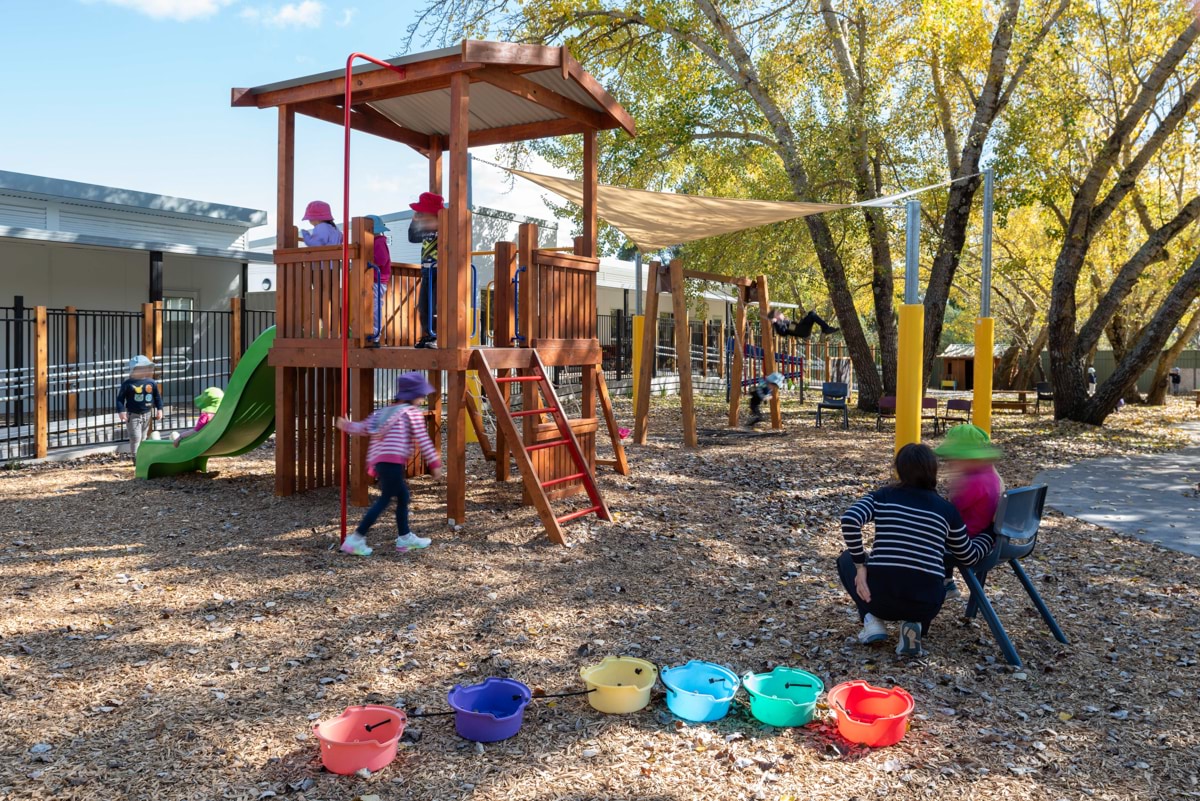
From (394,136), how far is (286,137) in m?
1.67

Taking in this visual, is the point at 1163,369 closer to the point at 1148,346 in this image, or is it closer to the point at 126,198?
the point at 1148,346

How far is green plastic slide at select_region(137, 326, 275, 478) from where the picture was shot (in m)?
8.59

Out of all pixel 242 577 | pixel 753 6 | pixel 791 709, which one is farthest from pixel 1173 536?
pixel 753 6

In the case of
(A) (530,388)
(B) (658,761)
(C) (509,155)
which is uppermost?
(C) (509,155)

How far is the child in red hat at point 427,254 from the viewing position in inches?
300

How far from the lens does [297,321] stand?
795 centimetres

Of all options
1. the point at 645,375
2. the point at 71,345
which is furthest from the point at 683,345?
the point at 71,345

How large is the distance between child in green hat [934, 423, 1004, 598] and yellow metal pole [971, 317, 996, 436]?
5.11 meters

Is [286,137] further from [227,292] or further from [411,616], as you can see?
[227,292]

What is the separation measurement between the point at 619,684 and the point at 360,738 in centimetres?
123

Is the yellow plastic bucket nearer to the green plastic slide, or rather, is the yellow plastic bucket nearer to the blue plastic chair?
the blue plastic chair

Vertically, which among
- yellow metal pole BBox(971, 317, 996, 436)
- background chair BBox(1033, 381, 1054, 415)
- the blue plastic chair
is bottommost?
the blue plastic chair

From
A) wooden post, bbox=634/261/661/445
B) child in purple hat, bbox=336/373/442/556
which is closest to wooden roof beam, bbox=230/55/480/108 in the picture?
child in purple hat, bbox=336/373/442/556

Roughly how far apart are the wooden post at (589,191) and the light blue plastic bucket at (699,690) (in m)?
5.66
